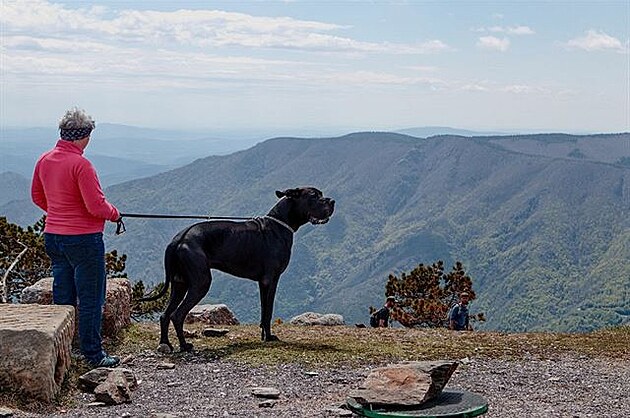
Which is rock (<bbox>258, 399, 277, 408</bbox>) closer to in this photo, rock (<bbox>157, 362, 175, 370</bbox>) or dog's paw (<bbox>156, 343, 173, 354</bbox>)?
rock (<bbox>157, 362, 175, 370</bbox>)

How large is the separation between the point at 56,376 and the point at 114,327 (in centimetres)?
343

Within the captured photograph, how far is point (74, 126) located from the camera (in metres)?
10.9

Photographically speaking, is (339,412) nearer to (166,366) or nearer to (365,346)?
(166,366)

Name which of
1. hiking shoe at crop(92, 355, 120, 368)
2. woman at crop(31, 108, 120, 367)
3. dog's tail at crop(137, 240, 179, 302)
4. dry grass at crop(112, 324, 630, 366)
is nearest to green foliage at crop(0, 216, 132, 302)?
dry grass at crop(112, 324, 630, 366)

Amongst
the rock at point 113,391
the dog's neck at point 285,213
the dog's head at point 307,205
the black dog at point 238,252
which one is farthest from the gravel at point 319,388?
the dog's head at point 307,205

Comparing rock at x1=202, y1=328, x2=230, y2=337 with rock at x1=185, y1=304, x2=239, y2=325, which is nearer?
rock at x1=202, y1=328, x2=230, y2=337

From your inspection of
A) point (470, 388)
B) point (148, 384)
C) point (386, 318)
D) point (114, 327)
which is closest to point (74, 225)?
point (148, 384)

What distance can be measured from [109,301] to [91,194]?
3.16 metres

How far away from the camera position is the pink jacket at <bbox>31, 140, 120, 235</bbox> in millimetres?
10797

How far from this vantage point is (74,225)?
11008 mm

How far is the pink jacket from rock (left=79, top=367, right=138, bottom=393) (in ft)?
5.52

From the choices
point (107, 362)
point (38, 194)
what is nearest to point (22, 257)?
point (38, 194)

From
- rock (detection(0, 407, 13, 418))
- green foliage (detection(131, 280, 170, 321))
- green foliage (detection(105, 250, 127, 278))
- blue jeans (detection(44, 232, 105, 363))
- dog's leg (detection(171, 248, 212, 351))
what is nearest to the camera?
rock (detection(0, 407, 13, 418))

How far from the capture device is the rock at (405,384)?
879cm
